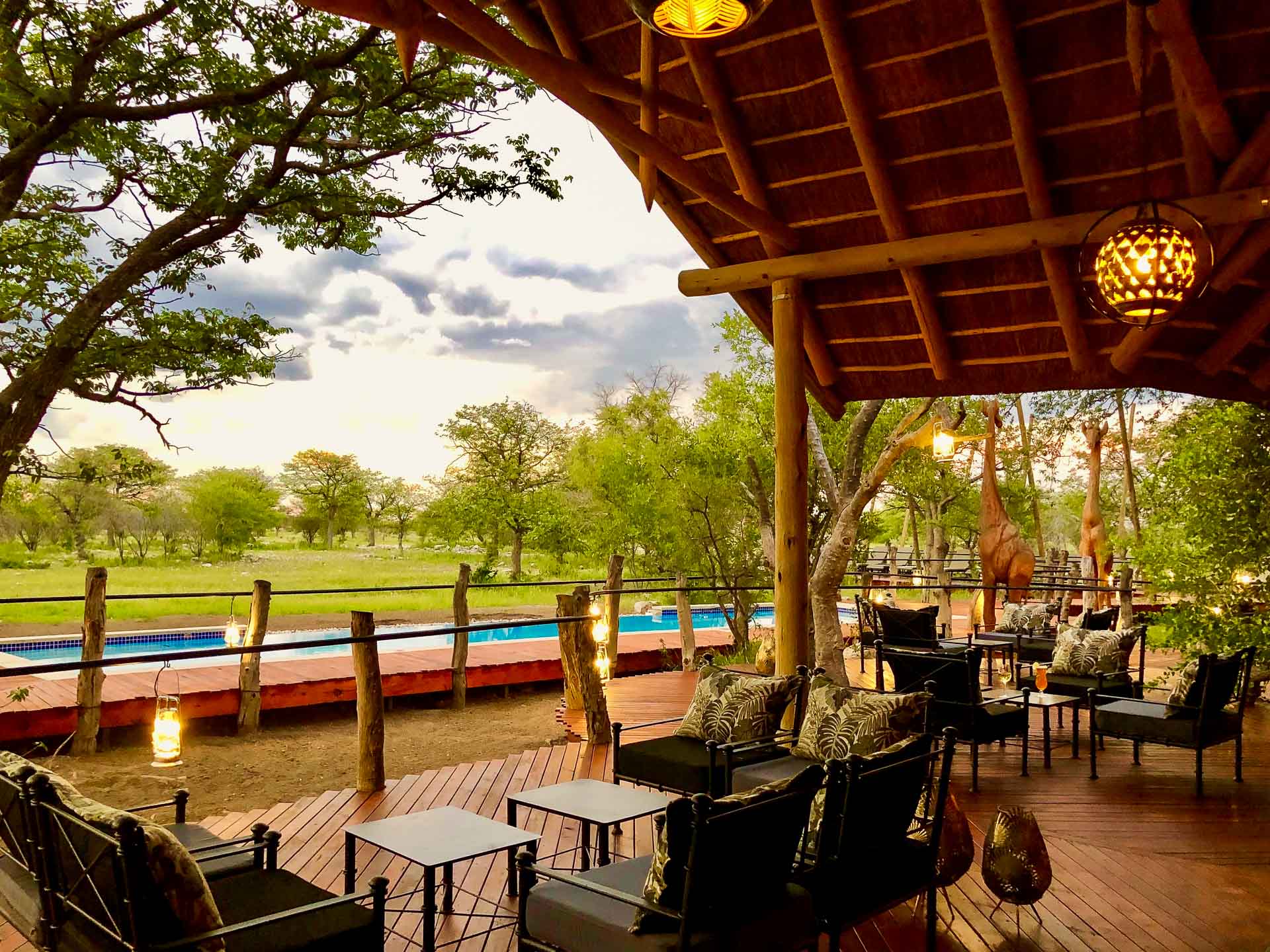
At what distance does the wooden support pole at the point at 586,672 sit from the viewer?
263 inches

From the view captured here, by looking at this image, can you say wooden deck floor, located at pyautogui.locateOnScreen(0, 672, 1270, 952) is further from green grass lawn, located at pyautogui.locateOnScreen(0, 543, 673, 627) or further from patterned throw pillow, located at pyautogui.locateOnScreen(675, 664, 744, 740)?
green grass lawn, located at pyautogui.locateOnScreen(0, 543, 673, 627)

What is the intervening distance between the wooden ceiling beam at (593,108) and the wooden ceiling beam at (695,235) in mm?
367

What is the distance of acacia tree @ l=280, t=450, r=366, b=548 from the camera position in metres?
34.8

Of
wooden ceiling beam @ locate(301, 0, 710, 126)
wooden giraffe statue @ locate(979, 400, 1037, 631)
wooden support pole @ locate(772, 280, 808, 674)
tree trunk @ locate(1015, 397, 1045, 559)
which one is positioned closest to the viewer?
wooden ceiling beam @ locate(301, 0, 710, 126)

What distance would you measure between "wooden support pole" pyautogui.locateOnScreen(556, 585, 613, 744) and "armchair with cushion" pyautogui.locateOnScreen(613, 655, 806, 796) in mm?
1748

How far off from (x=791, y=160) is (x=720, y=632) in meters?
11.0

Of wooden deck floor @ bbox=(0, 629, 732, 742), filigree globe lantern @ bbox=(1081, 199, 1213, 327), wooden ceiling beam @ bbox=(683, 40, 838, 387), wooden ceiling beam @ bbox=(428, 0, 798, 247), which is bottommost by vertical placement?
wooden deck floor @ bbox=(0, 629, 732, 742)

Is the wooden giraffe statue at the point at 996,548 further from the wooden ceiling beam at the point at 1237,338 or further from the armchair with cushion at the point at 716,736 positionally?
the armchair with cushion at the point at 716,736

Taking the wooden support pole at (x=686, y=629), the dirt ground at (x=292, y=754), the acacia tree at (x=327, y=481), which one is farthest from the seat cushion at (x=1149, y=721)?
the acacia tree at (x=327, y=481)

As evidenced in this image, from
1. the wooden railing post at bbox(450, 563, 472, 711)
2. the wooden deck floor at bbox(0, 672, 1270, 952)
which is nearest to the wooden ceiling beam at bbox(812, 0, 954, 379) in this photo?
the wooden deck floor at bbox(0, 672, 1270, 952)

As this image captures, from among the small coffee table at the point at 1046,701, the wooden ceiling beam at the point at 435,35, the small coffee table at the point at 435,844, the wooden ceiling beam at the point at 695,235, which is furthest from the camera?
the small coffee table at the point at 1046,701

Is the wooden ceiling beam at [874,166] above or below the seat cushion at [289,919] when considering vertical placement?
above

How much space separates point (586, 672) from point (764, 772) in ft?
8.42

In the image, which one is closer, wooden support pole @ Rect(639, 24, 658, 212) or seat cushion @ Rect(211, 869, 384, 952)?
seat cushion @ Rect(211, 869, 384, 952)
